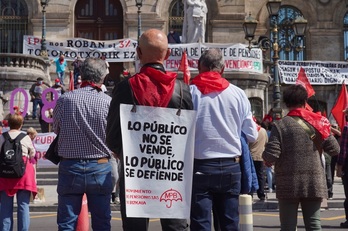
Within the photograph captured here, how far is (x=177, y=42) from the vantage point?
32844 mm

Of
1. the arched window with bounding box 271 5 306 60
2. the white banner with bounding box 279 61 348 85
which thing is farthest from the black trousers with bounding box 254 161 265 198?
the arched window with bounding box 271 5 306 60

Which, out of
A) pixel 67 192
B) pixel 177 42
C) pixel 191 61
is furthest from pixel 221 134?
pixel 177 42

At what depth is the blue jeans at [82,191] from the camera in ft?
22.7

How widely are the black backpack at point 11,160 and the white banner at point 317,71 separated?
26.7m

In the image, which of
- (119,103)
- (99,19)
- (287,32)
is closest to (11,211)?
(119,103)

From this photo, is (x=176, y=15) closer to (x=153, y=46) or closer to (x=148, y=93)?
(x=153, y=46)

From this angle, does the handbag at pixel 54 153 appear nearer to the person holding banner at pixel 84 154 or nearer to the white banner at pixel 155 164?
the person holding banner at pixel 84 154

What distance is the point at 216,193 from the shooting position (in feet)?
22.5

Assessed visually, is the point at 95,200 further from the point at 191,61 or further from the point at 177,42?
the point at 177,42

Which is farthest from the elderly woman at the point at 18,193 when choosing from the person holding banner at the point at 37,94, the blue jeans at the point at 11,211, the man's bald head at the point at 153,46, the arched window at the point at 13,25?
the arched window at the point at 13,25

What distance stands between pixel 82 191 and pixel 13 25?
34.7 metres

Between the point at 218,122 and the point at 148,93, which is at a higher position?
the point at 148,93

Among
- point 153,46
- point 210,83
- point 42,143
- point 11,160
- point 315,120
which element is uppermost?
point 153,46

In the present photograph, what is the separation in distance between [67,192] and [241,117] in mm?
1614
